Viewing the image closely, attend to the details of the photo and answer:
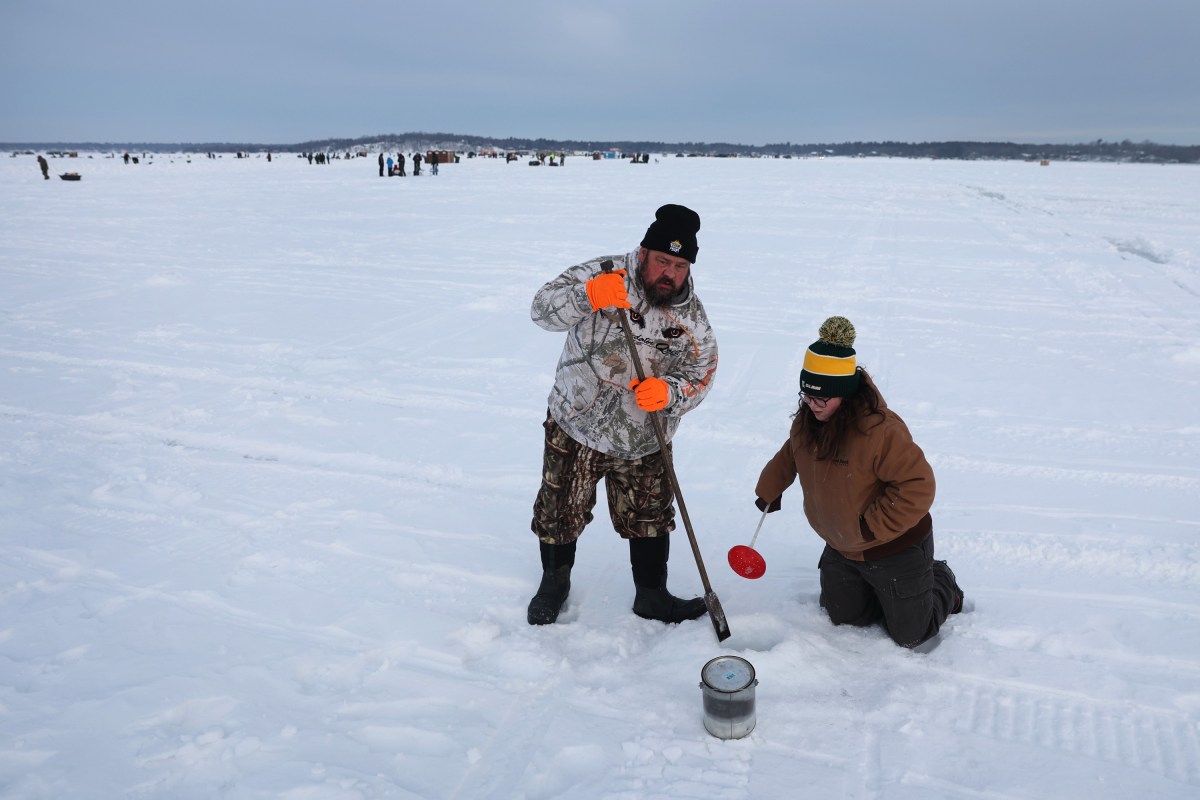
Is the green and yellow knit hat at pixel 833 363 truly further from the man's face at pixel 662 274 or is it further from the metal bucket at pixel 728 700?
the metal bucket at pixel 728 700

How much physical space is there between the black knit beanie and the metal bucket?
152 centimetres

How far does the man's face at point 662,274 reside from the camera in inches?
109

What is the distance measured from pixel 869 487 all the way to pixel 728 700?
97cm

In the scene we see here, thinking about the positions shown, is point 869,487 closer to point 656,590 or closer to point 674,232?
point 656,590

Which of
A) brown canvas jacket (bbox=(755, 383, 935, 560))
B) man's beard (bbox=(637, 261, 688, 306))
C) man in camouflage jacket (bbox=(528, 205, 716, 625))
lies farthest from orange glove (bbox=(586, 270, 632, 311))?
brown canvas jacket (bbox=(755, 383, 935, 560))

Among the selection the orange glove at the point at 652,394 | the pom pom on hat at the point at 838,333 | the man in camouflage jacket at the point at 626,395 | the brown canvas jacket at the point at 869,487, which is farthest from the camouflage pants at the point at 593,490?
the pom pom on hat at the point at 838,333

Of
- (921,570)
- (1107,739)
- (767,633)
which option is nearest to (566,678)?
(767,633)

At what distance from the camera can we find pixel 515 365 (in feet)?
22.2

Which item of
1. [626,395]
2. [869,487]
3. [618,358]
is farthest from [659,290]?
[869,487]

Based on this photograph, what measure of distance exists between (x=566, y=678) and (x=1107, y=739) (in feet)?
6.57

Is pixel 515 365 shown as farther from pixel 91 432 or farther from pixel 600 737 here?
pixel 600 737

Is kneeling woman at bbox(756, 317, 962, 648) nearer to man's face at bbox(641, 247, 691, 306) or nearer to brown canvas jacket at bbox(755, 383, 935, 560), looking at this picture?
brown canvas jacket at bbox(755, 383, 935, 560)

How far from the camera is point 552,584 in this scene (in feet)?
11.1

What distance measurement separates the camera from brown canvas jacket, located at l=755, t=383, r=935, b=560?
2697 mm
